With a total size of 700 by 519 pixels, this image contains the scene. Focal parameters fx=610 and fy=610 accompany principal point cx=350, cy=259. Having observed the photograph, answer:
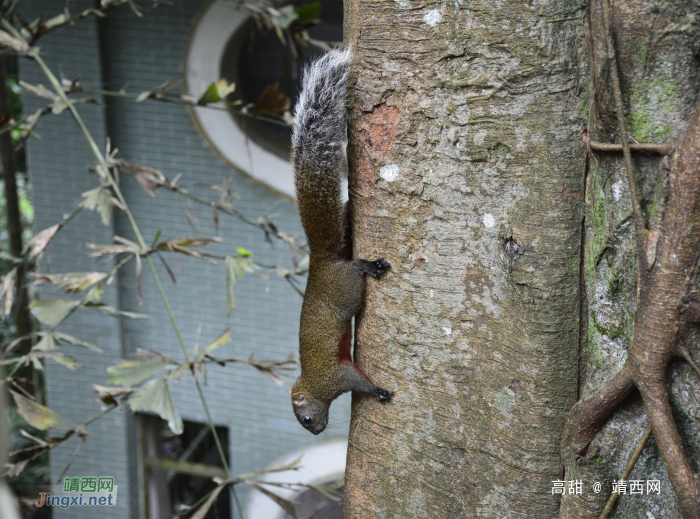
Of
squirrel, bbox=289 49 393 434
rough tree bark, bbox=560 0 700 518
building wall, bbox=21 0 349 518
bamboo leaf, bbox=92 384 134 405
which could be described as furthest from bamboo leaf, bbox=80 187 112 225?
building wall, bbox=21 0 349 518

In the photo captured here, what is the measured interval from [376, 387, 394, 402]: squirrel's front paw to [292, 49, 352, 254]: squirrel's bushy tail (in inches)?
23.8

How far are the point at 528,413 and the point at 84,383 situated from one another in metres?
4.15

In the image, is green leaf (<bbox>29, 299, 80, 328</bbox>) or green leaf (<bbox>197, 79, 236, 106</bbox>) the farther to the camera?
green leaf (<bbox>197, 79, 236, 106</bbox>)

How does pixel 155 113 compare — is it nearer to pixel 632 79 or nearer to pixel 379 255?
pixel 379 255

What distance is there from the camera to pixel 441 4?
1353 millimetres

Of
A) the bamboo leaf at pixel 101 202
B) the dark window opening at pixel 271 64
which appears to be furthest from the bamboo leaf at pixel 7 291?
the dark window opening at pixel 271 64

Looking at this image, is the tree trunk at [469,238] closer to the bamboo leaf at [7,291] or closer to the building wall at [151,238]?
the bamboo leaf at [7,291]

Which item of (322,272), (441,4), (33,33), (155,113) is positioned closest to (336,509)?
(322,272)

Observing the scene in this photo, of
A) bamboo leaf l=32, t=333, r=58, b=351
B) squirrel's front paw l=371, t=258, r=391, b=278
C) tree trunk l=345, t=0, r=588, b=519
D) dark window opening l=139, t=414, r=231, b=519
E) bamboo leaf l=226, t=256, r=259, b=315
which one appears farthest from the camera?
dark window opening l=139, t=414, r=231, b=519

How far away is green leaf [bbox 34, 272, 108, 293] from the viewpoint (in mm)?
2133

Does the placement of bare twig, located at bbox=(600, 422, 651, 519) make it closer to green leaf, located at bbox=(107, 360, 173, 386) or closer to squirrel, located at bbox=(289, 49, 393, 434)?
squirrel, located at bbox=(289, 49, 393, 434)

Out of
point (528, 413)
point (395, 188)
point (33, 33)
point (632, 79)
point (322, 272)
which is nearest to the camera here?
point (632, 79)

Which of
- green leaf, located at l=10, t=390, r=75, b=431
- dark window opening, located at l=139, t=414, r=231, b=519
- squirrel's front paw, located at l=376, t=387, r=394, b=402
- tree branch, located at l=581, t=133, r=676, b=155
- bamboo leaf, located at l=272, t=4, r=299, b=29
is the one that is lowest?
dark window opening, located at l=139, t=414, r=231, b=519

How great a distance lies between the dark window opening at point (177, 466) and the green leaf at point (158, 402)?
2209 mm
